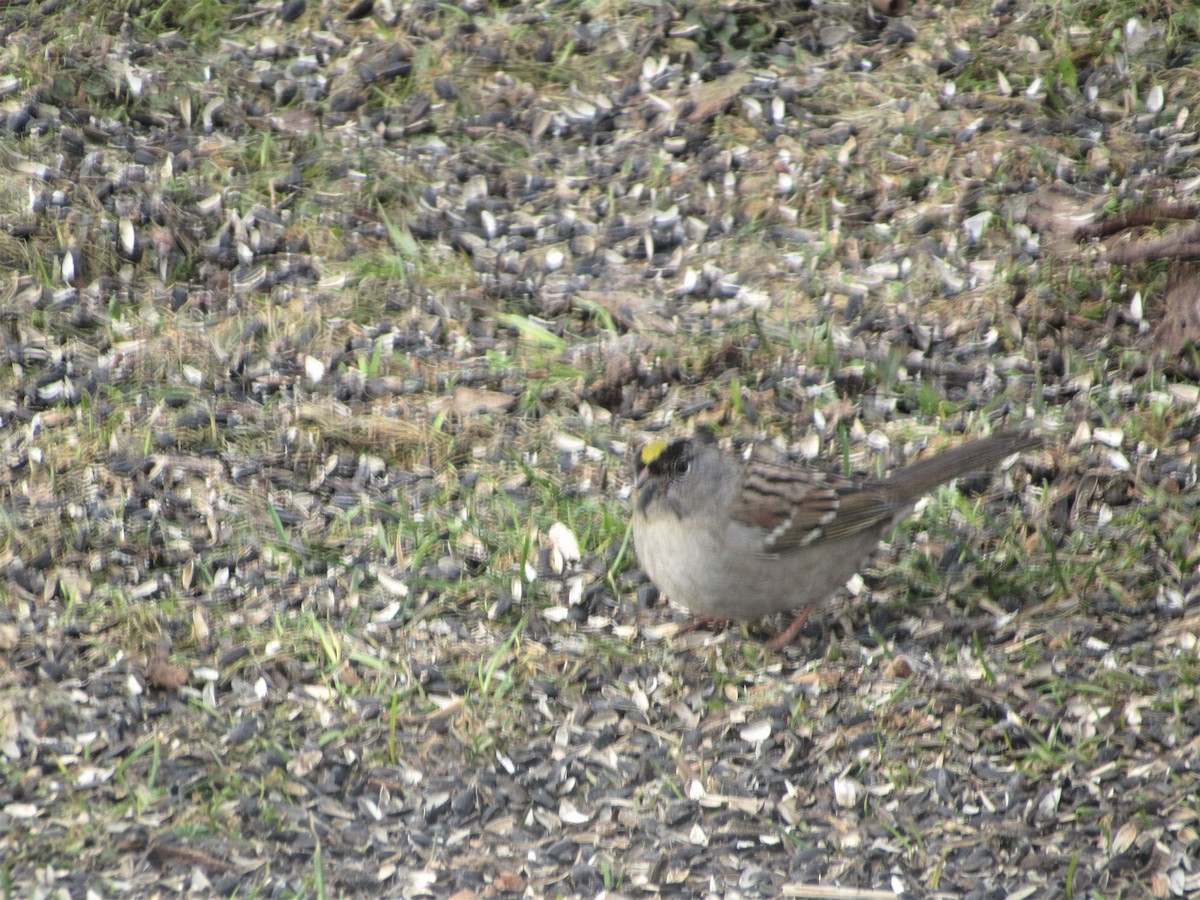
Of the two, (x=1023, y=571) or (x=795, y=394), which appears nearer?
(x=1023, y=571)

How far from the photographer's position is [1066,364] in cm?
485

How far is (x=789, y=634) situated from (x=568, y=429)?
1.09m

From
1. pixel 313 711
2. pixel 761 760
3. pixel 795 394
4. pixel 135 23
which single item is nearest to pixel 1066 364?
pixel 795 394

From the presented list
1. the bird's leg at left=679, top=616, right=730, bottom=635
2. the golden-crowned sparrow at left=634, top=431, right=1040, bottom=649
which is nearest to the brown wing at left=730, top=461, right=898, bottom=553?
the golden-crowned sparrow at left=634, top=431, right=1040, bottom=649

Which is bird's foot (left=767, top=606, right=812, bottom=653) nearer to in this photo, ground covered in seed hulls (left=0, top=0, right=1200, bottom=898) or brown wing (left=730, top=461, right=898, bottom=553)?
ground covered in seed hulls (left=0, top=0, right=1200, bottom=898)

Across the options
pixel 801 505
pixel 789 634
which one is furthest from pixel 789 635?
pixel 801 505

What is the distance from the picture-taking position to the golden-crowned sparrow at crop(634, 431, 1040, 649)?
12.6 ft

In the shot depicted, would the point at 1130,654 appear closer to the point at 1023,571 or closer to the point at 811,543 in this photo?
the point at 1023,571

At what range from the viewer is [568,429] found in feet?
15.6

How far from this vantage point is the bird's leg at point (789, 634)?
4.05m

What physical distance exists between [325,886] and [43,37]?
4.05 metres

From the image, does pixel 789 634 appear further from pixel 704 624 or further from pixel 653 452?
pixel 653 452

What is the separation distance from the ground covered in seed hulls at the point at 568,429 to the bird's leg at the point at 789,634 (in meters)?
0.07

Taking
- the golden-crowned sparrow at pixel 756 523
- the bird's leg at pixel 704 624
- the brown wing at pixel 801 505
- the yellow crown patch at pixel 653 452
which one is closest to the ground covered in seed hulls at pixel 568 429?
the bird's leg at pixel 704 624
